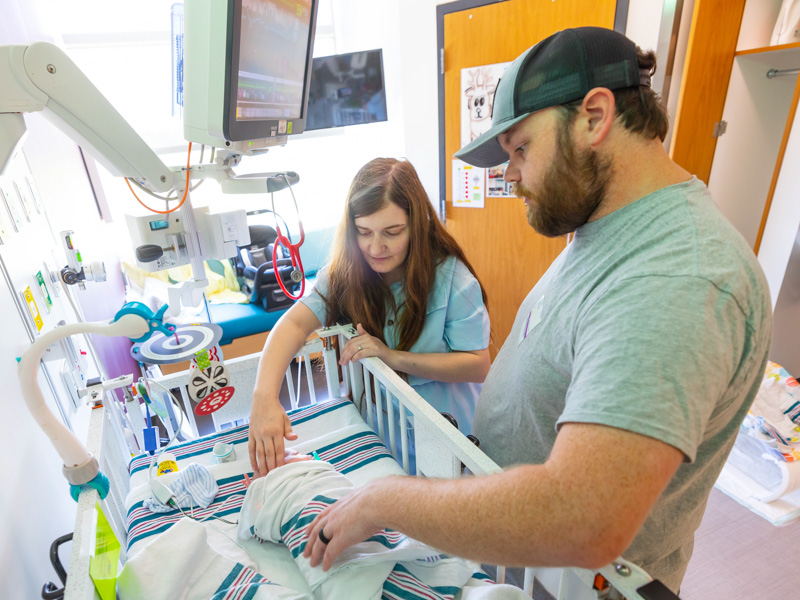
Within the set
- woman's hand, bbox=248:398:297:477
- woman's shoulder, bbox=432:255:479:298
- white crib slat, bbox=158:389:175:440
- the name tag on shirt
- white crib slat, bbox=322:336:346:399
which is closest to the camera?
the name tag on shirt

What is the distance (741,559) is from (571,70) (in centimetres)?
194

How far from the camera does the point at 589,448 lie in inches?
19.0

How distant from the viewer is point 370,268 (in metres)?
1.36

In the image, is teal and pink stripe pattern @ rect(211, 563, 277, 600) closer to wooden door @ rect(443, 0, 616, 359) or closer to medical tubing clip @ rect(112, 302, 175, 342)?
medical tubing clip @ rect(112, 302, 175, 342)

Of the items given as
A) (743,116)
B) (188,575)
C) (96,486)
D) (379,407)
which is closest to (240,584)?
(188,575)

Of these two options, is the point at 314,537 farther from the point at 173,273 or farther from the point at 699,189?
the point at 173,273

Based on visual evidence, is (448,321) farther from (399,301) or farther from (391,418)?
(391,418)

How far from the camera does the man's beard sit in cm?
67

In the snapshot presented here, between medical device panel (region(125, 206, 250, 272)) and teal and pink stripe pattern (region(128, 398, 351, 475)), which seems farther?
teal and pink stripe pattern (region(128, 398, 351, 475))

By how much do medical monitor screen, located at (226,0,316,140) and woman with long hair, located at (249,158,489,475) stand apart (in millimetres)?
306

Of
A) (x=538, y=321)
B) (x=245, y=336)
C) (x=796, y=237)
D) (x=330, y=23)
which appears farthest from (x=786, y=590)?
(x=330, y=23)

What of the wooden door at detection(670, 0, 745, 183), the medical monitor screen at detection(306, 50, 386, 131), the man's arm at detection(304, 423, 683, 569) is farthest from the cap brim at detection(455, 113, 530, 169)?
the medical monitor screen at detection(306, 50, 386, 131)

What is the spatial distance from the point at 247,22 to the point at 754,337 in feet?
2.86

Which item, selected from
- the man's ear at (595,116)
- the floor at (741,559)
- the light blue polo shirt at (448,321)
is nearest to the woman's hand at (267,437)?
the light blue polo shirt at (448,321)
